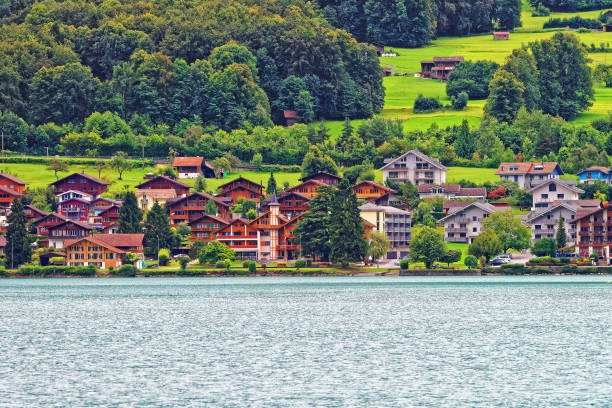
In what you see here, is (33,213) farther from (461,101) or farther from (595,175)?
(461,101)

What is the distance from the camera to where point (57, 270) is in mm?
98625

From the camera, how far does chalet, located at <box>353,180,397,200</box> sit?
119 m

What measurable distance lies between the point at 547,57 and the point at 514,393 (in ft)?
425

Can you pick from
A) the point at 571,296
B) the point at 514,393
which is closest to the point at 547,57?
the point at 571,296

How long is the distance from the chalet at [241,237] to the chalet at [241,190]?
1451cm

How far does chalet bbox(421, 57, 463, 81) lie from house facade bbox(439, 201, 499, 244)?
71021 millimetres

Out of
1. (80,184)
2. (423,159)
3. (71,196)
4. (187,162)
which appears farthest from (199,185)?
(423,159)

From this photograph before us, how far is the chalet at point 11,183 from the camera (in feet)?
397

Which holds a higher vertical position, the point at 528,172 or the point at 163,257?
the point at 528,172

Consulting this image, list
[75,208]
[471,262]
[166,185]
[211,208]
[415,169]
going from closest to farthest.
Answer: [471,262]
[211,208]
[75,208]
[166,185]
[415,169]

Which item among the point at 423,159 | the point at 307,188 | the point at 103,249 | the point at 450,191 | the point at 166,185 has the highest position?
the point at 423,159

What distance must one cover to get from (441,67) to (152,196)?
Result: 2814 inches

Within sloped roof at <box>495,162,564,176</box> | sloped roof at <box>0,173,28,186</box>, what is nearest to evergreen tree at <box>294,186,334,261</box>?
sloped roof at <box>495,162,564,176</box>

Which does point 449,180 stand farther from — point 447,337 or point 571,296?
point 447,337
